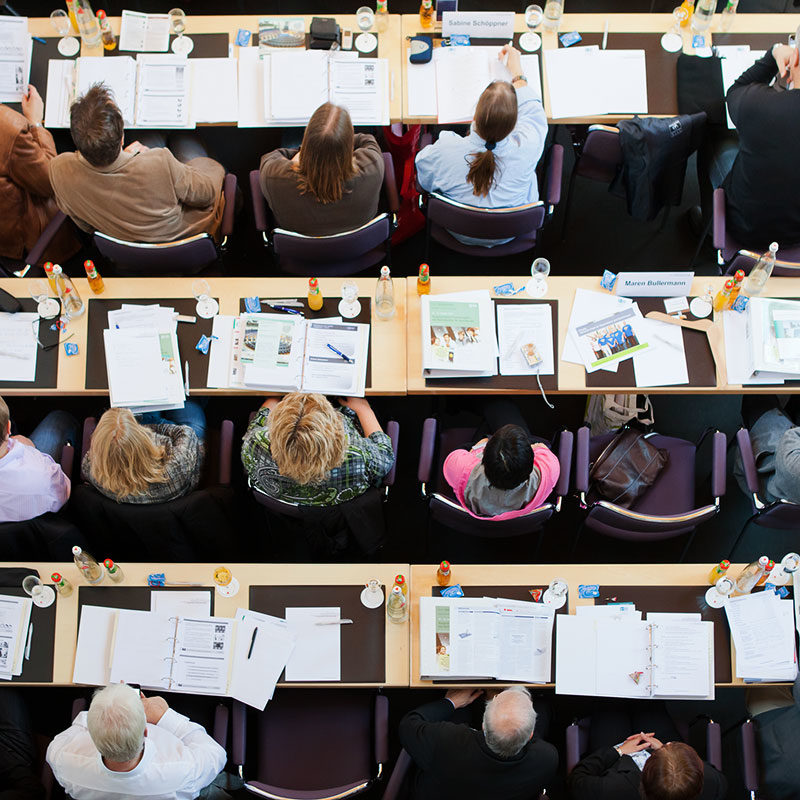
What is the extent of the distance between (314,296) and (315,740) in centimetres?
192

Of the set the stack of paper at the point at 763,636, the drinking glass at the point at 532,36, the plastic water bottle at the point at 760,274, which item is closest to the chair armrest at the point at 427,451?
the stack of paper at the point at 763,636

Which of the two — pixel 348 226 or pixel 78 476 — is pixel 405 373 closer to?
pixel 348 226

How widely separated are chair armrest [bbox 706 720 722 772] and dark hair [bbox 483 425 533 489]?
4.12 ft

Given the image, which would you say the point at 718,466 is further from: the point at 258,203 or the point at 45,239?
the point at 45,239

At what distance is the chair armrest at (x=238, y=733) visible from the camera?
303cm

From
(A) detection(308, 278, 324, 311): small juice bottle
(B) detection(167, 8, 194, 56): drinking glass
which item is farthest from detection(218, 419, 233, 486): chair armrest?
(B) detection(167, 8, 194, 56): drinking glass

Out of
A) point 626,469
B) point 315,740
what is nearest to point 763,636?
point 626,469

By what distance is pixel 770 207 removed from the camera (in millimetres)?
3799

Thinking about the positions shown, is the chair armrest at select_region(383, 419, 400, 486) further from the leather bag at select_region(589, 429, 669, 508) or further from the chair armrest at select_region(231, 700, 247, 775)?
the chair armrest at select_region(231, 700, 247, 775)

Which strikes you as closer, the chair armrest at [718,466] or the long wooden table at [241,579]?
the long wooden table at [241,579]

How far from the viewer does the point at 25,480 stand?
3.20m

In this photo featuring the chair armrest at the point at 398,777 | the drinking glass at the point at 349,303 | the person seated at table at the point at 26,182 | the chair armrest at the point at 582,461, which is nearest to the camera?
the chair armrest at the point at 398,777

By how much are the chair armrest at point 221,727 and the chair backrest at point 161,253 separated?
80.8 inches

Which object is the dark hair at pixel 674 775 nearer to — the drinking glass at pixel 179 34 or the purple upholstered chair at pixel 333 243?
the purple upholstered chair at pixel 333 243
